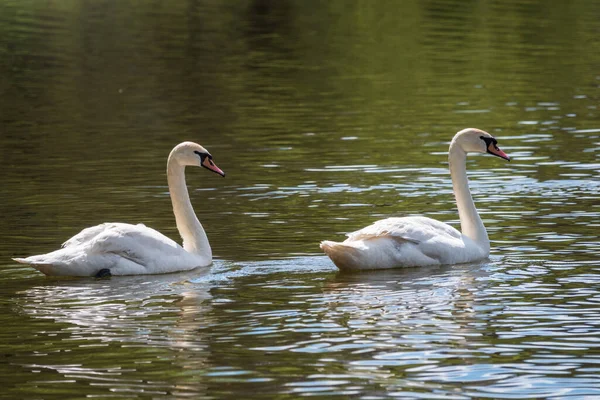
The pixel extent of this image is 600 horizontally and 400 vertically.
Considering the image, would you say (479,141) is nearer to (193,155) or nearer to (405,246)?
(405,246)

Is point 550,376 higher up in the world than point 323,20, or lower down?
lower down

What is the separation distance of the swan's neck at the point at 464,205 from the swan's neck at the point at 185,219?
2.89 metres

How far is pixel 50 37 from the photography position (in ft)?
167

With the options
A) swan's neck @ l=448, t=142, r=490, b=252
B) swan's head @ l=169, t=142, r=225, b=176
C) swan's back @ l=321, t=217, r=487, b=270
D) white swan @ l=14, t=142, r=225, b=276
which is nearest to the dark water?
white swan @ l=14, t=142, r=225, b=276

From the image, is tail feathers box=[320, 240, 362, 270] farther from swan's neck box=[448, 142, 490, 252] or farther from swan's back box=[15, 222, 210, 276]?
swan's back box=[15, 222, 210, 276]

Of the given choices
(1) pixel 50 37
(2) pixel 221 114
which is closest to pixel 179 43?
(1) pixel 50 37

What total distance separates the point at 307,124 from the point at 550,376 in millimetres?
18298

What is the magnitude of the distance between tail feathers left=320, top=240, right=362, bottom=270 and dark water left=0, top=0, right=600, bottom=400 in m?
0.25

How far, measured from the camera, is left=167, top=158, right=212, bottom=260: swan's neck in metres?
15.1

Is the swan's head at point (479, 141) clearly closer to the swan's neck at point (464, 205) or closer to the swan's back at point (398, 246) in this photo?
the swan's neck at point (464, 205)

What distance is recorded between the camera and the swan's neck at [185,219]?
15086 millimetres

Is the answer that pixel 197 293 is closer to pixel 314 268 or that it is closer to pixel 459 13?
pixel 314 268

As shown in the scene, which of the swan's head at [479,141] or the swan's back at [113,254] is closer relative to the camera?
the swan's back at [113,254]

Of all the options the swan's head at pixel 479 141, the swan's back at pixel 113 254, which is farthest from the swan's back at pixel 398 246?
the swan's back at pixel 113 254
